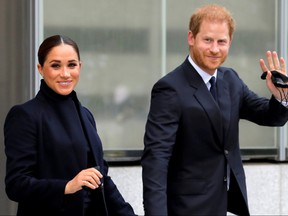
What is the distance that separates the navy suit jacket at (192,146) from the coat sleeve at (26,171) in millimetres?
496

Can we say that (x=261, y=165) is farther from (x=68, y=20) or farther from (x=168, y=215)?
(x=168, y=215)

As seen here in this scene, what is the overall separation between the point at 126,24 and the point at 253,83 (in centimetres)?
142

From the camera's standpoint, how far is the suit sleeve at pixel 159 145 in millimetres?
3969

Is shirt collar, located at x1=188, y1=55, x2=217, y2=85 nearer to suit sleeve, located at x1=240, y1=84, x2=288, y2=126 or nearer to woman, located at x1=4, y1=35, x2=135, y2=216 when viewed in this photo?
suit sleeve, located at x1=240, y1=84, x2=288, y2=126

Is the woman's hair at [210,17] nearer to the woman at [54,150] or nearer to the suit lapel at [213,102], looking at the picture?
the suit lapel at [213,102]

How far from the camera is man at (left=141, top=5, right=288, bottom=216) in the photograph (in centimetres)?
409

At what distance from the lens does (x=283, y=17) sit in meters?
7.39

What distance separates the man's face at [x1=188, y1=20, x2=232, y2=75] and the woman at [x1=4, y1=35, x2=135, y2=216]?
693mm

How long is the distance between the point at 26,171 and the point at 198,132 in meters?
0.94

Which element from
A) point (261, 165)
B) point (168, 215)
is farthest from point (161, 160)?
point (261, 165)

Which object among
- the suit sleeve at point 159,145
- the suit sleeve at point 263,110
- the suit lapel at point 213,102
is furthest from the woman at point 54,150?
the suit sleeve at point 263,110

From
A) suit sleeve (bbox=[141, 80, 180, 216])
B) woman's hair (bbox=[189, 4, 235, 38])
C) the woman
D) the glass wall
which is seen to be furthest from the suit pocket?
the glass wall

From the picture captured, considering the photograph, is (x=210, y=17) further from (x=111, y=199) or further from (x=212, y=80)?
(x=111, y=199)

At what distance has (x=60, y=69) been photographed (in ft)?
13.7
